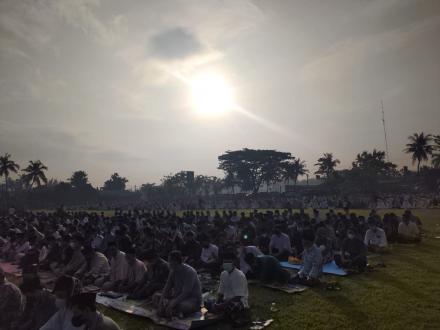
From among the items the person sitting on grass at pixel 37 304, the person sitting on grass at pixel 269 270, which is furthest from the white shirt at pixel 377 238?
the person sitting on grass at pixel 37 304

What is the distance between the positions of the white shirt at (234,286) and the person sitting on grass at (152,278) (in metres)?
1.88

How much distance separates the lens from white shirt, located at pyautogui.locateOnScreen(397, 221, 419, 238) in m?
15.8

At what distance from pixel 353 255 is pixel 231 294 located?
5.62 metres

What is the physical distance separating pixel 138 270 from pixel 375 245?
9.35m

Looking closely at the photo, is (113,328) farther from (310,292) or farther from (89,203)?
(89,203)

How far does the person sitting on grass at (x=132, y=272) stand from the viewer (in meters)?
9.30

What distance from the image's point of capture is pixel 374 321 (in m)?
6.95

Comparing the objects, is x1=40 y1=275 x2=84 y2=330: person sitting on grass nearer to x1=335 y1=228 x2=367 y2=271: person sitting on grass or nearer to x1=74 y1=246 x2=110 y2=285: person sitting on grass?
x1=74 y1=246 x2=110 y2=285: person sitting on grass

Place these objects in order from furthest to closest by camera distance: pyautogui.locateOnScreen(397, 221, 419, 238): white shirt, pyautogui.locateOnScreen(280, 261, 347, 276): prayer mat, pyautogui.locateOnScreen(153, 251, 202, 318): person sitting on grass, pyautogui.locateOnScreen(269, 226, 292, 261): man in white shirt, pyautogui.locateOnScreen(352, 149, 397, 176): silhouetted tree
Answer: pyautogui.locateOnScreen(352, 149, 397, 176): silhouetted tree < pyautogui.locateOnScreen(397, 221, 419, 238): white shirt < pyautogui.locateOnScreen(269, 226, 292, 261): man in white shirt < pyautogui.locateOnScreen(280, 261, 347, 276): prayer mat < pyautogui.locateOnScreen(153, 251, 202, 318): person sitting on grass

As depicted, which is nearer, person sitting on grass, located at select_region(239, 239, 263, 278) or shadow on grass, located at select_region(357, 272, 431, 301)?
shadow on grass, located at select_region(357, 272, 431, 301)

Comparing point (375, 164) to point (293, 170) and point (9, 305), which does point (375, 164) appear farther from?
point (9, 305)

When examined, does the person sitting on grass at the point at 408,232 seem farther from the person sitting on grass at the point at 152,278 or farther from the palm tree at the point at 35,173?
the palm tree at the point at 35,173

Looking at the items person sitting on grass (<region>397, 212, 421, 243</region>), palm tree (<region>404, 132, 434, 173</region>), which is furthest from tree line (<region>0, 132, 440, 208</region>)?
person sitting on grass (<region>397, 212, 421, 243</region>)

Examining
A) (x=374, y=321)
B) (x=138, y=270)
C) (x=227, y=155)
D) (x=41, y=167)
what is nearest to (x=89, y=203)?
(x=41, y=167)
